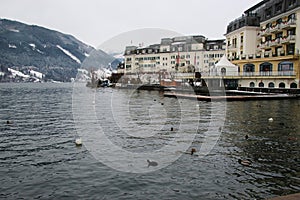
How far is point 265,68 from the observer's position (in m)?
60.6

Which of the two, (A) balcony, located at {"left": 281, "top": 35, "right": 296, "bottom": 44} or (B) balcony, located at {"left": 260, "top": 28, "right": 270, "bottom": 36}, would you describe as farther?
(B) balcony, located at {"left": 260, "top": 28, "right": 270, "bottom": 36}

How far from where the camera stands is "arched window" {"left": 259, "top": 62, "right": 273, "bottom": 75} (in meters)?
58.4

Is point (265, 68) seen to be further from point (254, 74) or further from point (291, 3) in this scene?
point (291, 3)

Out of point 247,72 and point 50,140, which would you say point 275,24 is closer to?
point 247,72

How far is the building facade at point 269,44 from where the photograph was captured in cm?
5491

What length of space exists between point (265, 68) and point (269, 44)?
5869 millimetres

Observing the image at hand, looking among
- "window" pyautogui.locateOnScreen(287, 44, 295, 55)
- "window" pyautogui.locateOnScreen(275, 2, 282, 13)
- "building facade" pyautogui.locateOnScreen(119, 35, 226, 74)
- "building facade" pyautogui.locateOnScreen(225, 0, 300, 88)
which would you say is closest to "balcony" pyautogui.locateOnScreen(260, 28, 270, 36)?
"building facade" pyautogui.locateOnScreen(225, 0, 300, 88)

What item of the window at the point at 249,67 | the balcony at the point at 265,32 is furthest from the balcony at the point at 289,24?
the window at the point at 249,67

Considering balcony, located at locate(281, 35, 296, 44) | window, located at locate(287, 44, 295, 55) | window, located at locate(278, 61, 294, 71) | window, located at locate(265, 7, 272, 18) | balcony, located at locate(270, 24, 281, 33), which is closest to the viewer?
window, located at locate(278, 61, 294, 71)

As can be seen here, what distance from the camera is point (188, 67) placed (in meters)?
108

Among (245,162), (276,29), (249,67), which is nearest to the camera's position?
(245,162)

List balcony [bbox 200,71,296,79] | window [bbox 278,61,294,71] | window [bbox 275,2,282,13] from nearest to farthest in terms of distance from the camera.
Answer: balcony [bbox 200,71,296,79]
window [bbox 278,61,294,71]
window [bbox 275,2,282,13]

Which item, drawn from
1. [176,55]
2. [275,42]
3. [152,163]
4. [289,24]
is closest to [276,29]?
[275,42]

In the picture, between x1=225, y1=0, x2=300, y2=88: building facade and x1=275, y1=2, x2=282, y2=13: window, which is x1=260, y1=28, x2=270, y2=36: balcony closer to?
x1=225, y1=0, x2=300, y2=88: building facade
